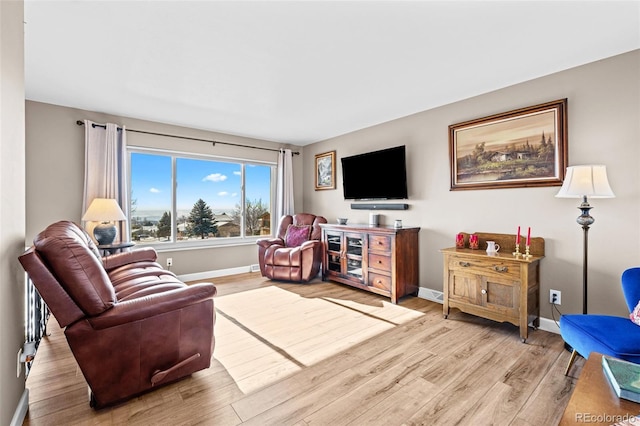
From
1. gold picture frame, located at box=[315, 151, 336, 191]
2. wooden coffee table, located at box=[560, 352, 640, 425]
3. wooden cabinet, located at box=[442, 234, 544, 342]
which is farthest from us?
gold picture frame, located at box=[315, 151, 336, 191]

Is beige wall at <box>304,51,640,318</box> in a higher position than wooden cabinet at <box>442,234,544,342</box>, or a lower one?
higher

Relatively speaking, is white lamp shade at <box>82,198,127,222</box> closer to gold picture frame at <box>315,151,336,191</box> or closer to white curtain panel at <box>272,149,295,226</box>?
white curtain panel at <box>272,149,295,226</box>

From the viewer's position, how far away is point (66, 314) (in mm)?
1525

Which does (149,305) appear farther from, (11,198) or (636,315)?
(636,315)

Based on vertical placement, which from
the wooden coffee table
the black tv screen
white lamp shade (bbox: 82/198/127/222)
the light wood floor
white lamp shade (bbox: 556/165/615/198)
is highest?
the black tv screen

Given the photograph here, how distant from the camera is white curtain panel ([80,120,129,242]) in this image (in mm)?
3625

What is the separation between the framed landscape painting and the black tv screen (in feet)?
2.22

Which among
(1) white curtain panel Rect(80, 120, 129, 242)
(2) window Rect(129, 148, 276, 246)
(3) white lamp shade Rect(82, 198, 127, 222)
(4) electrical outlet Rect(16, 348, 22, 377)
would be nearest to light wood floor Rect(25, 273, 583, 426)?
(4) electrical outlet Rect(16, 348, 22, 377)

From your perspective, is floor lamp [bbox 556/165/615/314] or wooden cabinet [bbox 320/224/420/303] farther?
wooden cabinet [bbox 320/224/420/303]

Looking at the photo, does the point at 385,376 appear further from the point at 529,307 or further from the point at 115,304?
the point at 115,304

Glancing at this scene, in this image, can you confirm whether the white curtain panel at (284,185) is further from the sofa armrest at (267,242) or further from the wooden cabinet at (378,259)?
the wooden cabinet at (378,259)

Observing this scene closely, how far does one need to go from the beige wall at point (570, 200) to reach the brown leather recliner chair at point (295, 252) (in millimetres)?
1628

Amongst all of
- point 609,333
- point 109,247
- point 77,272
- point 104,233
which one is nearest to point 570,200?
point 609,333

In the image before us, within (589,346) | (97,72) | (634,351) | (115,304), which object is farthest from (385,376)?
(97,72)
